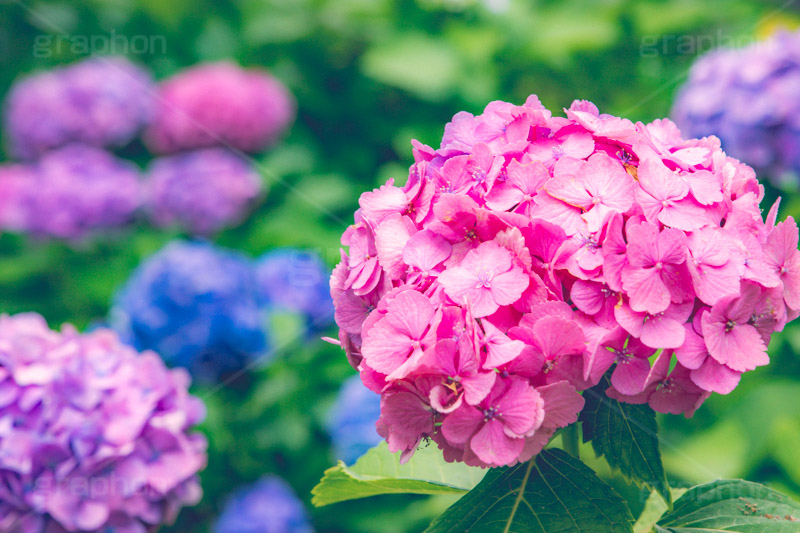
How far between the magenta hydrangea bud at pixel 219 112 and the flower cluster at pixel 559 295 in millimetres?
2168

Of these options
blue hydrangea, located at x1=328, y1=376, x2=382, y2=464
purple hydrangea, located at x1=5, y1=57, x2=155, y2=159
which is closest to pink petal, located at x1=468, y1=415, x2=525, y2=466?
blue hydrangea, located at x1=328, y1=376, x2=382, y2=464

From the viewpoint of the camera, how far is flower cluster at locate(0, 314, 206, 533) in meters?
1.02

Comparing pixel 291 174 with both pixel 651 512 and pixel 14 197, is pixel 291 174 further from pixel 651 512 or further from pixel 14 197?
pixel 651 512

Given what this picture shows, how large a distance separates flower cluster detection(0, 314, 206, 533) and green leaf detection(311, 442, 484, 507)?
42 cm

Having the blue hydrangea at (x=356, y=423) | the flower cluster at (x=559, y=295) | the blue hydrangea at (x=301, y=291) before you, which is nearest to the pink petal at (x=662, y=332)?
the flower cluster at (x=559, y=295)

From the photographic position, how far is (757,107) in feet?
5.57

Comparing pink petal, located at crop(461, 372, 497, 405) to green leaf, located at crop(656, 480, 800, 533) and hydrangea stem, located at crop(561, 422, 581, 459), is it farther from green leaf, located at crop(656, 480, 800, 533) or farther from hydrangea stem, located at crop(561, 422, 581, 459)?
green leaf, located at crop(656, 480, 800, 533)

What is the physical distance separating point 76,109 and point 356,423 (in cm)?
184

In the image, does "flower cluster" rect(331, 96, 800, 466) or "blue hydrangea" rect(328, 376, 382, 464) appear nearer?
"flower cluster" rect(331, 96, 800, 466)

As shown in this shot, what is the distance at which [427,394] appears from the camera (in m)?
0.58

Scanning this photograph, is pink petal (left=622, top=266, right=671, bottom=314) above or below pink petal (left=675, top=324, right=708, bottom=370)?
above

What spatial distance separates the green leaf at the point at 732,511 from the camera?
679 millimetres

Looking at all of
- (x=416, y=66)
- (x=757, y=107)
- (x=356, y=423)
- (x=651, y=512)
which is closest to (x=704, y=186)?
(x=651, y=512)

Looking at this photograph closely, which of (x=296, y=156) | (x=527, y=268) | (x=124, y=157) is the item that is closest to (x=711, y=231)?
(x=527, y=268)
